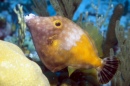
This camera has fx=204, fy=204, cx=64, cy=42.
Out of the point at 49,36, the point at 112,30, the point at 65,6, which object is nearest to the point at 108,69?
the point at 49,36

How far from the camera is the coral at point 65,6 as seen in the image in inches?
114

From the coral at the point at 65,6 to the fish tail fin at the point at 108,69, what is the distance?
112 cm

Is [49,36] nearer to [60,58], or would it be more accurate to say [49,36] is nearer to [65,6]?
[60,58]

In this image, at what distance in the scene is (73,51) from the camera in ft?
6.97

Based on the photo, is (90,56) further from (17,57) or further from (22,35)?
(22,35)

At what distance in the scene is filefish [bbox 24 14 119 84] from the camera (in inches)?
81.4

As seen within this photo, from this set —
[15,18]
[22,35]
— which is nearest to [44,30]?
[22,35]

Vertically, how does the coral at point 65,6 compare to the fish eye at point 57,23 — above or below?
below

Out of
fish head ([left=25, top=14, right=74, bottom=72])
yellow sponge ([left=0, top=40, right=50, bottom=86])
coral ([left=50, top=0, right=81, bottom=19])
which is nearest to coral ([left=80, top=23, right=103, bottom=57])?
coral ([left=50, top=0, right=81, bottom=19])

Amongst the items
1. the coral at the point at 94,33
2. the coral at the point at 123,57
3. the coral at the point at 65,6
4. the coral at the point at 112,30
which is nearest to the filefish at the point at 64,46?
the coral at the point at 123,57

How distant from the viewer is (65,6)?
300cm

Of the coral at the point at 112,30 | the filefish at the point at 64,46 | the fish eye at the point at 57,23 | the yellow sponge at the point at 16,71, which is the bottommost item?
the coral at the point at 112,30

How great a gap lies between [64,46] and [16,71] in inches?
21.4

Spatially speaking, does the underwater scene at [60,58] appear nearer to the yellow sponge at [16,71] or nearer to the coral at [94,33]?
the yellow sponge at [16,71]
